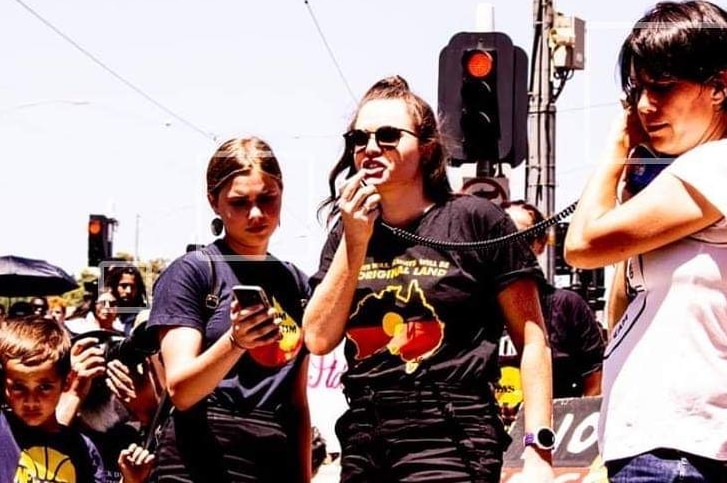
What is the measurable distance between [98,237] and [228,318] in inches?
729

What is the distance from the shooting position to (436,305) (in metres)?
3.50

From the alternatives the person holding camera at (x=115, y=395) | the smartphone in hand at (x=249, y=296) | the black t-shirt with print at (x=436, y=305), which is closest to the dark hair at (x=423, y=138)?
the black t-shirt with print at (x=436, y=305)

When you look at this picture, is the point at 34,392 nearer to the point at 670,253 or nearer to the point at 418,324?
the point at 418,324

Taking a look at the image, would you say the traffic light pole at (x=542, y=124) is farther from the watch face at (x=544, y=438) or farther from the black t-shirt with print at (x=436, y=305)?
the watch face at (x=544, y=438)

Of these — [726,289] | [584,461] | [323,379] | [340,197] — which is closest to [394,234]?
[340,197]

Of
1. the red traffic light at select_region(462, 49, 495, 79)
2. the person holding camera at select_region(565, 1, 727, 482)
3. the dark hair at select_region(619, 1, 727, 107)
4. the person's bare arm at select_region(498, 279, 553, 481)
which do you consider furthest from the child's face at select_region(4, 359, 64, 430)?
the red traffic light at select_region(462, 49, 495, 79)

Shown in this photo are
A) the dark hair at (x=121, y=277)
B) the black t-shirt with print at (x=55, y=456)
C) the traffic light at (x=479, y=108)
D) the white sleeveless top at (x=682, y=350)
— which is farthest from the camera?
the dark hair at (x=121, y=277)

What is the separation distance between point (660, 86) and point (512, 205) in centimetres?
405

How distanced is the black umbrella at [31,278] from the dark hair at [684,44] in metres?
8.73

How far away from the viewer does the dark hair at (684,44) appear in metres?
3.01

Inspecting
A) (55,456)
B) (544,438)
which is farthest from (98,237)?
(544,438)

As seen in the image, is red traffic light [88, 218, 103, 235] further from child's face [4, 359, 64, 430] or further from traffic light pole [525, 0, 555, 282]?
child's face [4, 359, 64, 430]

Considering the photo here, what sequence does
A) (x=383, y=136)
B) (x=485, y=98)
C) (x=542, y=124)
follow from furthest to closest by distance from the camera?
(x=542, y=124), (x=485, y=98), (x=383, y=136)

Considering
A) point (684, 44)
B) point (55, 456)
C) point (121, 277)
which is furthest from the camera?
point (121, 277)
